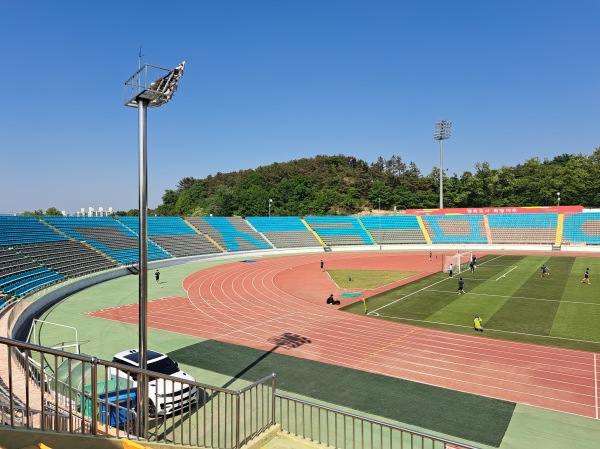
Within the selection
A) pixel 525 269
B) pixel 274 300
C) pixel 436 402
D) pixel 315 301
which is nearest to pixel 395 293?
pixel 315 301

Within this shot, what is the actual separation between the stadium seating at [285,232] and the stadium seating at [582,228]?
130 ft

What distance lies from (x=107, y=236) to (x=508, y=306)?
139 ft

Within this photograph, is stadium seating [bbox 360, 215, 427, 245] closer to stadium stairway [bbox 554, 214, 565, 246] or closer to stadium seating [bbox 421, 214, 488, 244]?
stadium seating [bbox 421, 214, 488, 244]

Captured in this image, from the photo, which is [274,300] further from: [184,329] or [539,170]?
[539,170]

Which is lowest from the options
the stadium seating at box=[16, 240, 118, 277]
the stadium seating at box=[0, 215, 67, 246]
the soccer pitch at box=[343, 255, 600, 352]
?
the soccer pitch at box=[343, 255, 600, 352]

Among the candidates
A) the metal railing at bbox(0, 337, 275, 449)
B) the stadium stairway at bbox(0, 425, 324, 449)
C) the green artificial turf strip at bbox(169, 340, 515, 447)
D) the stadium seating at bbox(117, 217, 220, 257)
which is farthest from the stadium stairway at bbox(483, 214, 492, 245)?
the stadium stairway at bbox(0, 425, 324, 449)

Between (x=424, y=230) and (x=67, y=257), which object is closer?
(x=67, y=257)

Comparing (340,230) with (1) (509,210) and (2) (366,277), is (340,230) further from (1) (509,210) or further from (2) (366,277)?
(2) (366,277)

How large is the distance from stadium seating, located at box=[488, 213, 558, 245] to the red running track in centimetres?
4687

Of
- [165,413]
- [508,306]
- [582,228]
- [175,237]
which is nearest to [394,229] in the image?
[582,228]

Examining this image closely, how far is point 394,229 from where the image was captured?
244 feet

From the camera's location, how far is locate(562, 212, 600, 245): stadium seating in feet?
201

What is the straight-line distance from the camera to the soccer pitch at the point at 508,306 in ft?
64.1

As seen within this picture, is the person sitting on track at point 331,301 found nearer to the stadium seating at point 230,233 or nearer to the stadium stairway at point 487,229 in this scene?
the stadium seating at point 230,233
